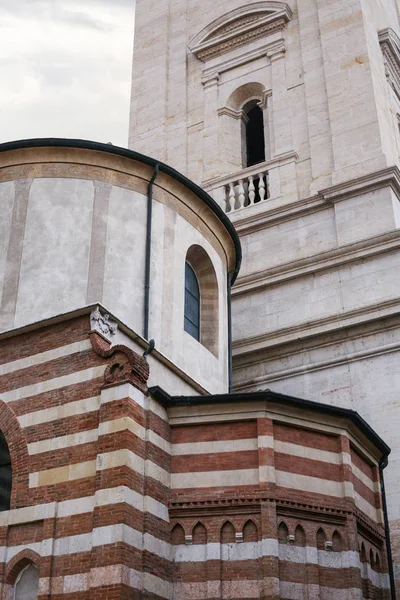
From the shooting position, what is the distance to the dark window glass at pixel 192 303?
1981cm

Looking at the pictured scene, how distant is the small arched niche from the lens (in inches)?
792

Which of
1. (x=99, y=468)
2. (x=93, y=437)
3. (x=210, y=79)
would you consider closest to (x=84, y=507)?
(x=99, y=468)

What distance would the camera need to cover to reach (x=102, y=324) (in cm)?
1571

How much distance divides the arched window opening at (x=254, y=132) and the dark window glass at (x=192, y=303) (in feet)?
33.1

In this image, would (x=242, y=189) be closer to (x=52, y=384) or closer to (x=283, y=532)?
(x=52, y=384)

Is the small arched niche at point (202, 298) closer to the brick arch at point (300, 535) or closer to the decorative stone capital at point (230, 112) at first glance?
the brick arch at point (300, 535)

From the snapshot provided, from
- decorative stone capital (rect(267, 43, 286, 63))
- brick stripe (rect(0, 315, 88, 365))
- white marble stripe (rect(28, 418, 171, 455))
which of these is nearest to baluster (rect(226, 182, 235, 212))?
decorative stone capital (rect(267, 43, 286, 63))

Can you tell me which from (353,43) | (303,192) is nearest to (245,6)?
(353,43)

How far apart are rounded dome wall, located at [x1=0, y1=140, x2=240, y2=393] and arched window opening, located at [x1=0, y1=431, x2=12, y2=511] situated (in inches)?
98.0

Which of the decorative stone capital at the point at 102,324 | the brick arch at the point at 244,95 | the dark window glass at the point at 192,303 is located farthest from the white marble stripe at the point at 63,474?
the brick arch at the point at 244,95

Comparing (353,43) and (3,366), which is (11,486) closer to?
(3,366)

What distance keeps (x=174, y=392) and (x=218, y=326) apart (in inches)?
114

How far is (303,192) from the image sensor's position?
26.1 metres

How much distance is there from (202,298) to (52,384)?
234 inches
